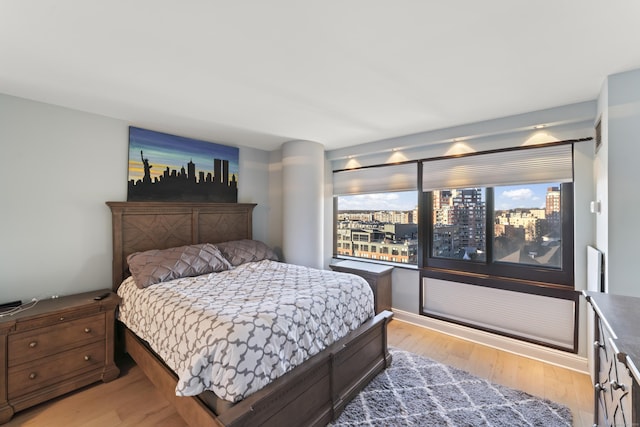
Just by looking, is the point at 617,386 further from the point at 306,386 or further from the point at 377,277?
the point at 377,277

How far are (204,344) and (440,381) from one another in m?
1.94

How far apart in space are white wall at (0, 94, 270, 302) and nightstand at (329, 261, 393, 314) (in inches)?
109

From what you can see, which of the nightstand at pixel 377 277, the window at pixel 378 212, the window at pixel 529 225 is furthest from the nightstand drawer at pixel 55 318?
the window at pixel 529 225

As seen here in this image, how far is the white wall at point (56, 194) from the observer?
2.24 meters

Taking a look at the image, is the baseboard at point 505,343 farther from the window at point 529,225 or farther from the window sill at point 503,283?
the window at point 529,225

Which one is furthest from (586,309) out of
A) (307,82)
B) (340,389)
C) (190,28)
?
(190,28)

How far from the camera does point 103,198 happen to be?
2719mm

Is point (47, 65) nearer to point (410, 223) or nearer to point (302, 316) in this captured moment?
point (302, 316)

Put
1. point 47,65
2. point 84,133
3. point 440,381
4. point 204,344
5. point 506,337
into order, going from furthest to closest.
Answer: point 506,337 → point 84,133 → point 440,381 → point 47,65 → point 204,344

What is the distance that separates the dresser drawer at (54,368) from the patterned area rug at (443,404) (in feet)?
6.72

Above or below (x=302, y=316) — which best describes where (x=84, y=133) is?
above

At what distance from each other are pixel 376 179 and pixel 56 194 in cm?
352

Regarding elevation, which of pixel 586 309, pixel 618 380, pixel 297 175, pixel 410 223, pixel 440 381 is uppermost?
pixel 297 175

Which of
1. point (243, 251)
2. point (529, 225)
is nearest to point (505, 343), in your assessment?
point (529, 225)
